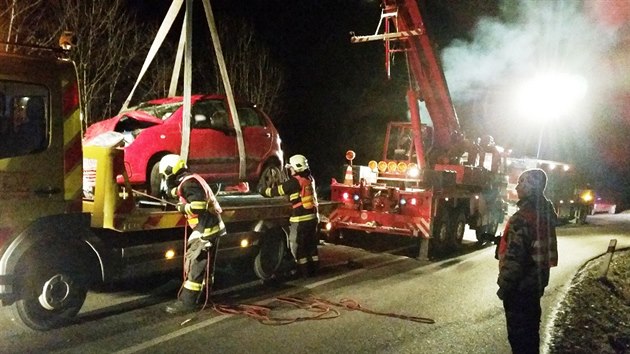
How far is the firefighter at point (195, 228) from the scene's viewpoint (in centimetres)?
653

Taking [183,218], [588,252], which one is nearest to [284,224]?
[183,218]

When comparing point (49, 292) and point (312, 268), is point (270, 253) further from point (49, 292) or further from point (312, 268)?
point (49, 292)

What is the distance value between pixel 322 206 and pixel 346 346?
176 inches

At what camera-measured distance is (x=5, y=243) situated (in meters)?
5.30

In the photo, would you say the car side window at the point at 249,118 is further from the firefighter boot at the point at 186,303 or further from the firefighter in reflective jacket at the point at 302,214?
the firefighter boot at the point at 186,303

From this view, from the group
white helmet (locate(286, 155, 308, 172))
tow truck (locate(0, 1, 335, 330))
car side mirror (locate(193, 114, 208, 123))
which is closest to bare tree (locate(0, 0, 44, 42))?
car side mirror (locate(193, 114, 208, 123))

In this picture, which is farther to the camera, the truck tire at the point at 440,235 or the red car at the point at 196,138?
the truck tire at the point at 440,235

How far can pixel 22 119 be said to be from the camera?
17.6 feet

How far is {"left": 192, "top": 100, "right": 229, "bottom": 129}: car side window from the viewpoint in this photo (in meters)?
8.72

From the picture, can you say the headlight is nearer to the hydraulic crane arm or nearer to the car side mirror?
the hydraulic crane arm

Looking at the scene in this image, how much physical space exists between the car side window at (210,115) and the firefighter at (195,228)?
2.03 meters

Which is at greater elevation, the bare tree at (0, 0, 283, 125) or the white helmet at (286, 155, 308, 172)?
the bare tree at (0, 0, 283, 125)

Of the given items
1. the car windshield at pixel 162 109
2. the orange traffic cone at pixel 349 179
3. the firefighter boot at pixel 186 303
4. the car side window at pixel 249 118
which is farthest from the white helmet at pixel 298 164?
the orange traffic cone at pixel 349 179

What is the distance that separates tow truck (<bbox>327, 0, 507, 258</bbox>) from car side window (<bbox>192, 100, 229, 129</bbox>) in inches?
111
